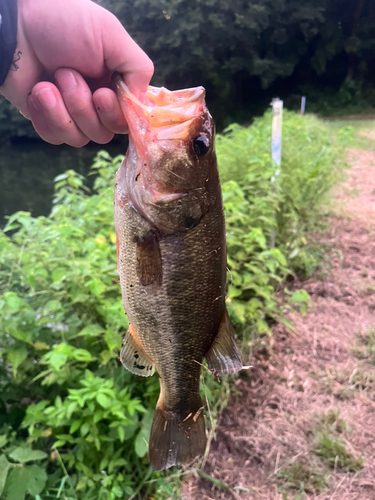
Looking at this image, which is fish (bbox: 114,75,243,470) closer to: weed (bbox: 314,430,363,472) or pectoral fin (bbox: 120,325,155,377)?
pectoral fin (bbox: 120,325,155,377)

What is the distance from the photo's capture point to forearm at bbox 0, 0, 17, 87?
1.08 meters

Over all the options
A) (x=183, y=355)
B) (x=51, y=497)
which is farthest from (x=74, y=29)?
(x=51, y=497)

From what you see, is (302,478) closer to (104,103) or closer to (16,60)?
(104,103)

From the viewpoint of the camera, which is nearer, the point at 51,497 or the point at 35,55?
the point at 35,55

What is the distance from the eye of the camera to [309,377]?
2967 millimetres

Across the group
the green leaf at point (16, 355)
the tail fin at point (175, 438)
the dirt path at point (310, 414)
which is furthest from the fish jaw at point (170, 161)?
the dirt path at point (310, 414)

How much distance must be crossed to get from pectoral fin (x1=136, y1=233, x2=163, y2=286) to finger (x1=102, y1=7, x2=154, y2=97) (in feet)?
1.63

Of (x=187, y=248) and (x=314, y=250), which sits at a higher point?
(x=187, y=248)

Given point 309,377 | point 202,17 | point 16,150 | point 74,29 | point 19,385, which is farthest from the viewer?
point 16,150

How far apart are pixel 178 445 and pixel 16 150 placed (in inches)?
1180

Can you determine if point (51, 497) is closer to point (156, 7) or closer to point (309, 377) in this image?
point (309, 377)

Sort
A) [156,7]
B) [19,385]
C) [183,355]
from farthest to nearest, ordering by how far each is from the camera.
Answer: [156,7]
[19,385]
[183,355]

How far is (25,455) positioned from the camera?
5.80 feet

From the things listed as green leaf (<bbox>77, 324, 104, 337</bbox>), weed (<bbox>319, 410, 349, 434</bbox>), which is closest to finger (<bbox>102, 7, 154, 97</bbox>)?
green leaf (<bbox>77, 324, 104, 337</bbox>)
